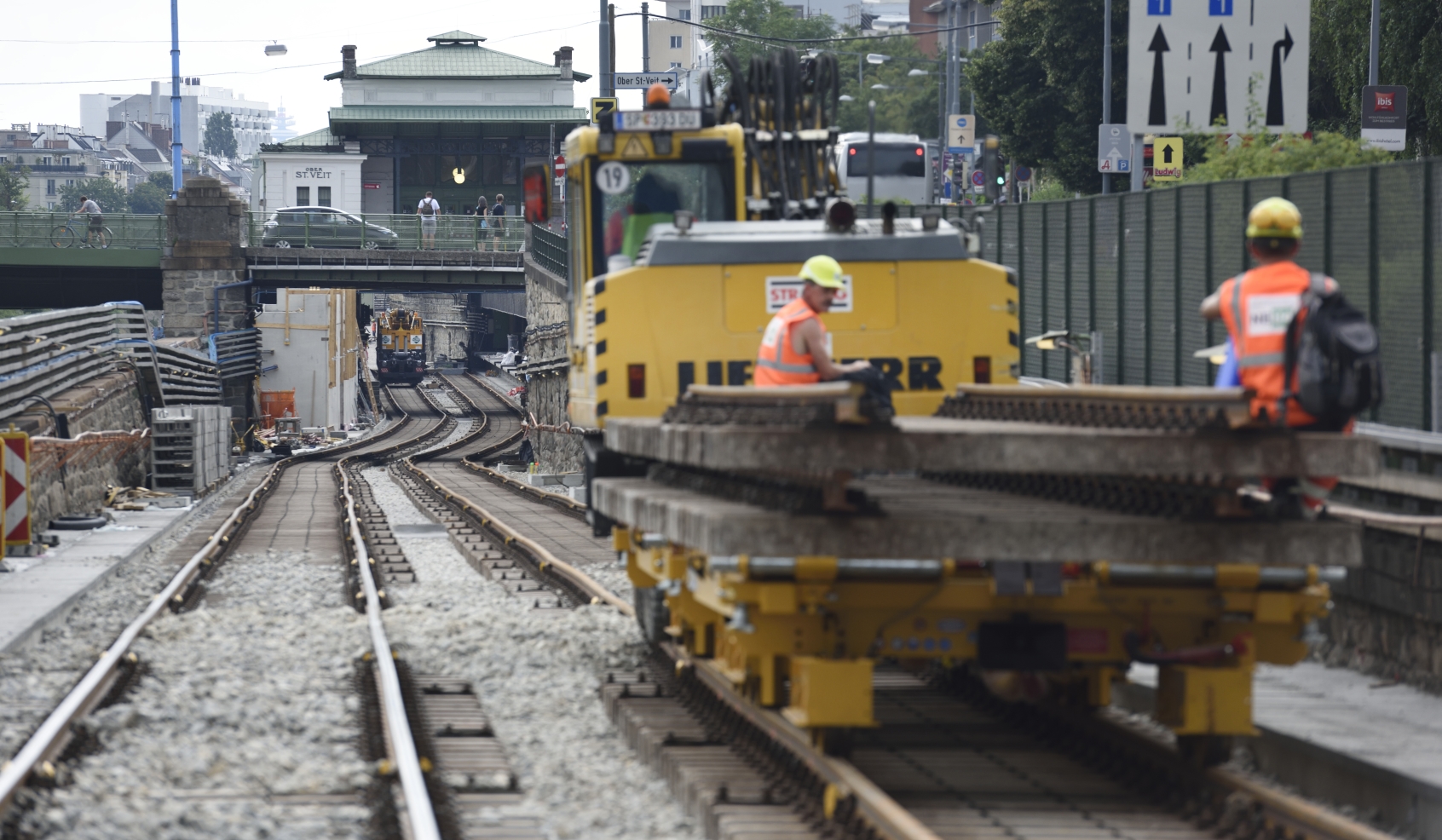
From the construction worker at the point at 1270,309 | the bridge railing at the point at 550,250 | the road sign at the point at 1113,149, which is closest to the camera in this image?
the construction worker at the point at 1270,309

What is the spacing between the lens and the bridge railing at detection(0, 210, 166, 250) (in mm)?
55062

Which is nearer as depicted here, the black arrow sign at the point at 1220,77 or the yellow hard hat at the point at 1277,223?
the yellow hard hat at the point at 1277,223

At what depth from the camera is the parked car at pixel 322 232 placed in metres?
57.4

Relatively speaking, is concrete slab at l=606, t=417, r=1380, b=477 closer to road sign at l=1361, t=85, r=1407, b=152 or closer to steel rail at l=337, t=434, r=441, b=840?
steel rail at l=337, t=434, r=441, b=840

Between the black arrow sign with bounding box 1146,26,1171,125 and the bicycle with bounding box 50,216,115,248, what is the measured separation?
151 ft

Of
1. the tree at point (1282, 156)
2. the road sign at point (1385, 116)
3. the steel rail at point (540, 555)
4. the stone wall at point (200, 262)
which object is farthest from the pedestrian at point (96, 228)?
the tree at point (1282, 156)

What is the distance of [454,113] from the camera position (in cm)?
8650

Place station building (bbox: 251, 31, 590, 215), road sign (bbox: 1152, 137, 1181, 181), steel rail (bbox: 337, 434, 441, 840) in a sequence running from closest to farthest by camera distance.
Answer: steel rail (bbox: 337, 434, 441, 840) → road sign (bbox: 1152, 137, 1181, 181) → station building (bbox: 251, 31, 590, 215)

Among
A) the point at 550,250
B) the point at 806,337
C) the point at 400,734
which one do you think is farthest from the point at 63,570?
the point at 550,250

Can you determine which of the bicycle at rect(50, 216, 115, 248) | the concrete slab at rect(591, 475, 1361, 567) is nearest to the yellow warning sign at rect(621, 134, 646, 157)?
the concrete slab at rect(591, 475, 1361, 567)

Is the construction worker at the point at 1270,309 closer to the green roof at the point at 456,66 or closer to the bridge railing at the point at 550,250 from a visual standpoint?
the bridge railing at the point at 550,250

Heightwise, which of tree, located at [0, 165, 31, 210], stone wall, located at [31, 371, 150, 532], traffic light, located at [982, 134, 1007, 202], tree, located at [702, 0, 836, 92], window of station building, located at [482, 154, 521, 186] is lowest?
stone wall, located at [31, 371, 150, 532]

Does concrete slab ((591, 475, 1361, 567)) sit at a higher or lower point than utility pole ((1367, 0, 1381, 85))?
lower

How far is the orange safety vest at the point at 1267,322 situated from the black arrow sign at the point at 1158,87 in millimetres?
8763
